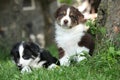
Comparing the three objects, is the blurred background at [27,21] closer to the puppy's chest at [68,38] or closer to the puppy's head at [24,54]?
the puppy's chest at [68,38]

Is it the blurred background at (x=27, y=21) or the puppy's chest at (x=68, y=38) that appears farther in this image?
the blurred background at (x=27, y=21)

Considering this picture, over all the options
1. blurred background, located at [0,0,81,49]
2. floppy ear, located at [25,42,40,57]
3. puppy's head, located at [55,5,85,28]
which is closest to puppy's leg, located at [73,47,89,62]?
puppy's head, located at [55,5,85,28]

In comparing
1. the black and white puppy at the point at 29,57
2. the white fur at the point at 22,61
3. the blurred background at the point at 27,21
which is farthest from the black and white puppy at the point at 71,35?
the blurred background at the point at 27,21

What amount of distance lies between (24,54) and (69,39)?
106 cm

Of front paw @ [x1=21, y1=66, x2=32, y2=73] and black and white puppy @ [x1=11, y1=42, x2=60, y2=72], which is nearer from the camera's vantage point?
front paw @ [x1=21, y1=66, x2=32, y2=73]

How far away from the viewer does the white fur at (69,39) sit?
998cm

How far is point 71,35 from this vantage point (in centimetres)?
1014

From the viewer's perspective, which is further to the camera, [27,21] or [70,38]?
[27,21]

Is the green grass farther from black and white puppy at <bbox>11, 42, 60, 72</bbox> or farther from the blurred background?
the blurred background

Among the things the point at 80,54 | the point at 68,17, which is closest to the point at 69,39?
the point at 68,17

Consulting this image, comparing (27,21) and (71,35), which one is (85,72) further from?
(27,21)

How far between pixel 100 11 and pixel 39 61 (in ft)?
4.90

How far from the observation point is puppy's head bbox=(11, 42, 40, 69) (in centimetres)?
952

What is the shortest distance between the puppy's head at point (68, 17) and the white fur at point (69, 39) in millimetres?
122
